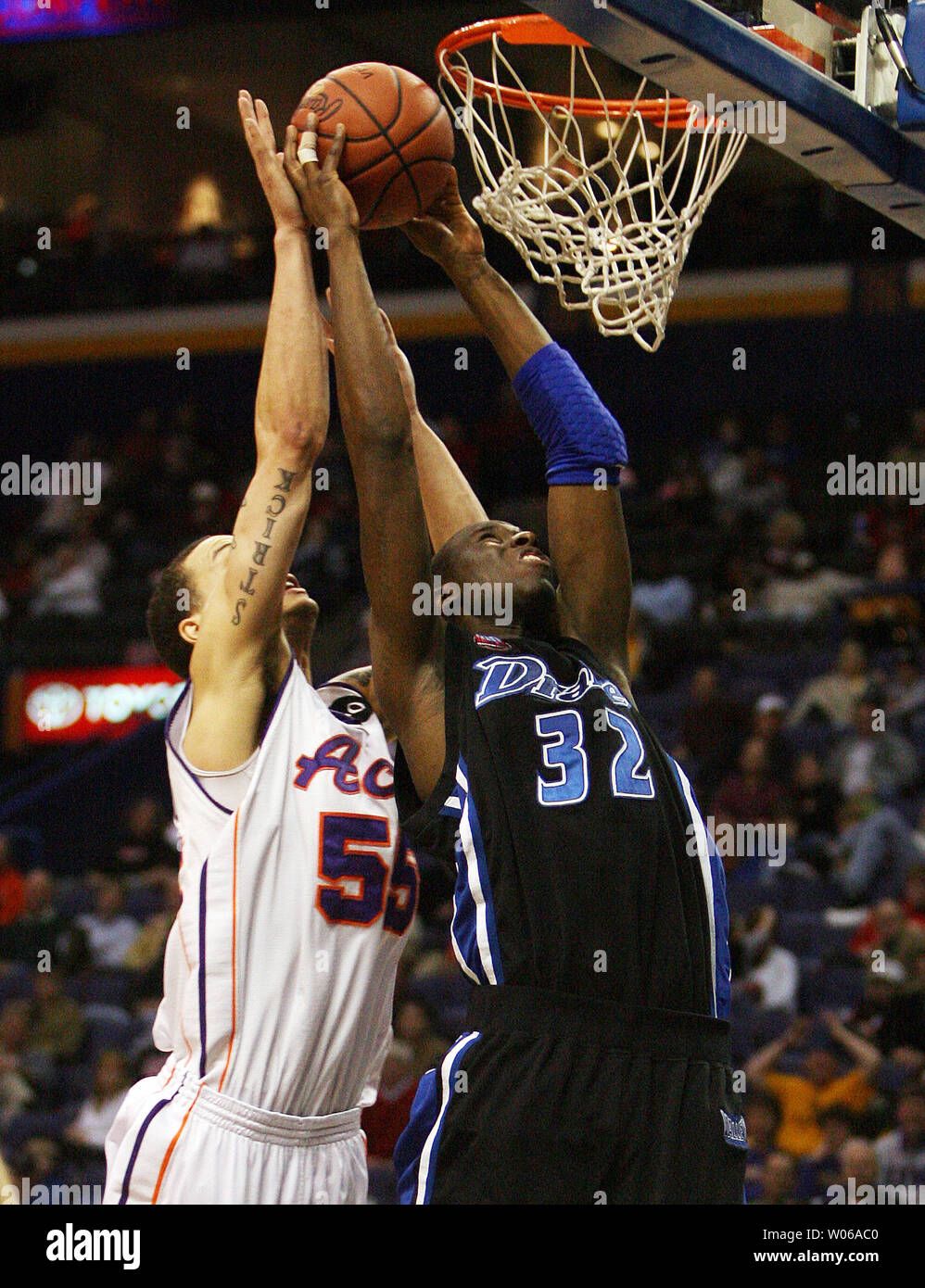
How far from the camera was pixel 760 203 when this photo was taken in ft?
48.7

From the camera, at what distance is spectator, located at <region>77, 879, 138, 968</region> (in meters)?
10.5

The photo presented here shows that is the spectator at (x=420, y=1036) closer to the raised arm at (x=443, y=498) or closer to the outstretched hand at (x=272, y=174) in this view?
the raised arm at (x=443, y=498)

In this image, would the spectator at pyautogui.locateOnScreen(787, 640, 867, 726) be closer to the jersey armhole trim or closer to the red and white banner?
the red and white banner

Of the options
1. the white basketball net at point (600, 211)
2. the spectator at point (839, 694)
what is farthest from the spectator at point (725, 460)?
the white basketball net at point (600, 211)

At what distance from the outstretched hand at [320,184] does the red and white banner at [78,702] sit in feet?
31.1

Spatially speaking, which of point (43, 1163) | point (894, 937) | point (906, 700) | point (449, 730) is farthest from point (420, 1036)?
point (449, 730)

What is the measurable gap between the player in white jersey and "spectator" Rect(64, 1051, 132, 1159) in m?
5.44

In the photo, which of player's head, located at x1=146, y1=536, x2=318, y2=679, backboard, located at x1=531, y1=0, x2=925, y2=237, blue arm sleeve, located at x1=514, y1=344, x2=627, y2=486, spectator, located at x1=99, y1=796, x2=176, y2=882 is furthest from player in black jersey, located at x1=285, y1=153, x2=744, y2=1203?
spectator, located at x1=99, y1=796, x2=176, y2=882

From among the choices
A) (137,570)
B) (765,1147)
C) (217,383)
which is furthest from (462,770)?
(217,383)

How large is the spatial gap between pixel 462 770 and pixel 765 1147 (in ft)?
15.5

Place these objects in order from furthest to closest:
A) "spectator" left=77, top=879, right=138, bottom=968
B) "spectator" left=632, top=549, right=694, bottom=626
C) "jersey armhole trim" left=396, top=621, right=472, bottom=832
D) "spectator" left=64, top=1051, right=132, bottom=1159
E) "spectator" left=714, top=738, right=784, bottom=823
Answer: "spectator" left=632, top=549, right=694, bottom=626 → "spectator" left=77, top=879, right=138, bottom=968 → "spectator" left=714, top=738, right=784, bottom=823 → "spectator" left=64, top=1051, right=132, bottom=1159 → "jersey armhole trim" left=396, top=621, right=472, bottom=832

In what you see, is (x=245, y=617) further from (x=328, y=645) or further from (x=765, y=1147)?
(x=328, y=645)

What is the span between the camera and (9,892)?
36.3 ft

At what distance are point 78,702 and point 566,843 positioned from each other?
10400 millimetres
